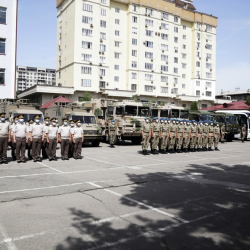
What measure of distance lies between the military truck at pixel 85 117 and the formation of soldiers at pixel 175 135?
3.88 metres

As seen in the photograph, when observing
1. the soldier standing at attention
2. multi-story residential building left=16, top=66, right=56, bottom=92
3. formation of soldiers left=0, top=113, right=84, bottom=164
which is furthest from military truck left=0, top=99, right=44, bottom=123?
multi-story residential building left=16, top=66, right=56, bottom=92

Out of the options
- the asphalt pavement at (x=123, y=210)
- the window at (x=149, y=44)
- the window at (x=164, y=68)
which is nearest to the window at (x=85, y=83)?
the window at (x=149, y=44)

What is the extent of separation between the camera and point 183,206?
231 inches

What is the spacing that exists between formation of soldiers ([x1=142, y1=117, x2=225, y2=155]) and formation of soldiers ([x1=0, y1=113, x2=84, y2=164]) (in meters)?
3.72

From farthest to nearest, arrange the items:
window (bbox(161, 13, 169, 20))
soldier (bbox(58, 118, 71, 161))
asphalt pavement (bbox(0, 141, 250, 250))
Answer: window (bbox(161, 13, 169, 20)) → soldier (bbox(58, 118, 71, 161)) → asphalt pavement (bbox(0, 141, 250, 250))

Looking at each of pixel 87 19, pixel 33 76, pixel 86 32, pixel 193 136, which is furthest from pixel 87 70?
pixel 33 76

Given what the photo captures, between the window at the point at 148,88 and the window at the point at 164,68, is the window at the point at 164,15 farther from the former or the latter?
the window at the point at 148,88

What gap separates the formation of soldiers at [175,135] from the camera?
597 inches

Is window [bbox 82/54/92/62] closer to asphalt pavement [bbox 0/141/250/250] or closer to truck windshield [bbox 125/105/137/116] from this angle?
truck windshield [bbox 125/105/137/116]

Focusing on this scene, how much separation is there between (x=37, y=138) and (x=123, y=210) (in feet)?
24.1

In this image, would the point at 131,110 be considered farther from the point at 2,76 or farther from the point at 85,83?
the point at 85,83

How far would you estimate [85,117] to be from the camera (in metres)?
18.8

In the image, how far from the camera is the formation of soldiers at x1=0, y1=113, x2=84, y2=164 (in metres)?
11.5

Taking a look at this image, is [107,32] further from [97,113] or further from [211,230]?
[211,230]
